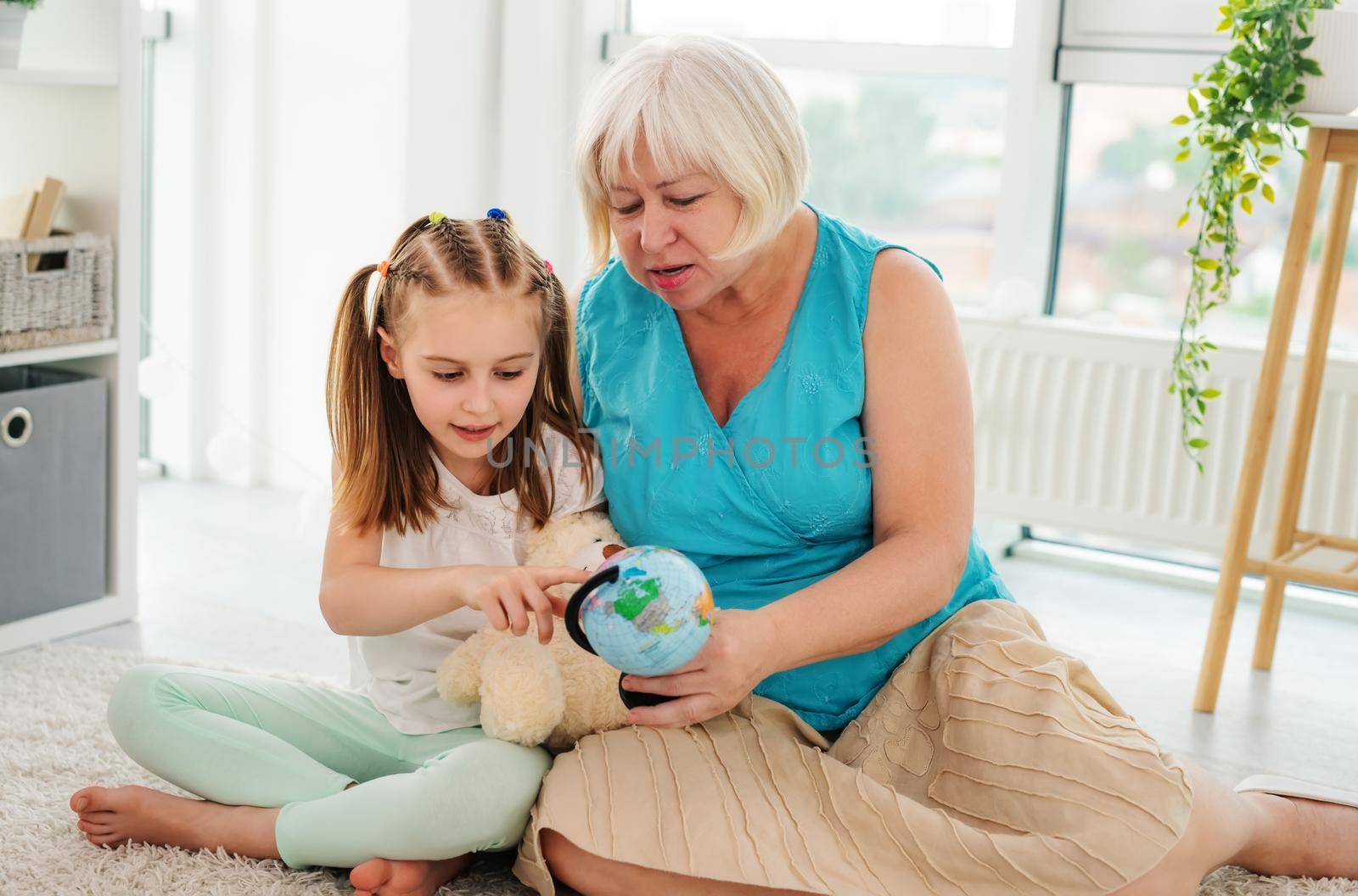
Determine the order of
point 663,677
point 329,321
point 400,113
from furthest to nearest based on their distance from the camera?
point 329,321 → point 400,113 → point 663,677

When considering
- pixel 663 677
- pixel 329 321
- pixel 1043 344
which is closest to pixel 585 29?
pixel 329 321

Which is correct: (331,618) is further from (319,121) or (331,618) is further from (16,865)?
(319,121)

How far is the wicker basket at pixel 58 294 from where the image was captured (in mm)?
2195

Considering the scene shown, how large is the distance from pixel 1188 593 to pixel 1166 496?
265 mm

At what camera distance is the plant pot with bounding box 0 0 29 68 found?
219 centimetres

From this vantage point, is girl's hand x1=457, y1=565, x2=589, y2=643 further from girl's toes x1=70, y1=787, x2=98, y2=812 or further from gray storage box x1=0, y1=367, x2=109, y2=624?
gray storage box x1=0, y1=367, x2=109, y2=624

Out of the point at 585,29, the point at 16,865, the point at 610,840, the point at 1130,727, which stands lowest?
the point at 16,865

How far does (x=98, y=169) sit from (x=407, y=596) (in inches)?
49.1

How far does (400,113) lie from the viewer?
3146 millimetres

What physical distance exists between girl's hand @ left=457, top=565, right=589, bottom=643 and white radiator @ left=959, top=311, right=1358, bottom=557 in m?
1.72

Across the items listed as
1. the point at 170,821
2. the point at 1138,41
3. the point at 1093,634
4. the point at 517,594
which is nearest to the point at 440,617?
the point at 517,594

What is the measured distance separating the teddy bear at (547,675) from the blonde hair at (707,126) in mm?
362

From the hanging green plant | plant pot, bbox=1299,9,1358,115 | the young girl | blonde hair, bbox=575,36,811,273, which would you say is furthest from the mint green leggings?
plant pot, bbox=1299,9,1358,115

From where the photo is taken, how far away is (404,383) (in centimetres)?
162
